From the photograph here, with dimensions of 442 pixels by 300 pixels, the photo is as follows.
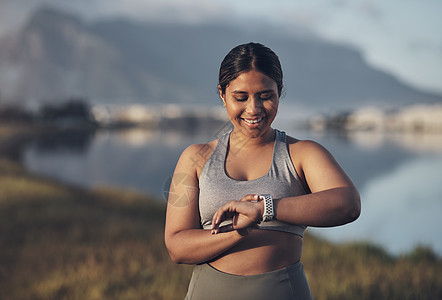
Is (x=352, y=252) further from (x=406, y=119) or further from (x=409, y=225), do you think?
(x=406, y=119)

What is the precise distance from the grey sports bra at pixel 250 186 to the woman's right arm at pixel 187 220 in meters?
0.07

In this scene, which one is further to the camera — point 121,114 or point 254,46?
point 121,114

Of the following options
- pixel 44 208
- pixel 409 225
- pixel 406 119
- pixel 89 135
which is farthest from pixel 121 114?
pixel 44 208

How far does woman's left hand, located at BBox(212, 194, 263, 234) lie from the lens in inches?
77.5

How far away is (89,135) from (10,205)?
13051 centimetres

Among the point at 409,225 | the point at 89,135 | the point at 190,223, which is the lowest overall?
the point at 409,225

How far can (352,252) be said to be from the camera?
41.3ft

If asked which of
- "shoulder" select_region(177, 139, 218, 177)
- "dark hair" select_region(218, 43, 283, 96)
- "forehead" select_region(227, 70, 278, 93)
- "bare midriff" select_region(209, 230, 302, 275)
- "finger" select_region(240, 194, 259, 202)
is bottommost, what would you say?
"bare midriff" select_region(209, 230, 302, 275)

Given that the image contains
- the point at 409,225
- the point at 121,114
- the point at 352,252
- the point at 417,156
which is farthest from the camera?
the point at 121,114

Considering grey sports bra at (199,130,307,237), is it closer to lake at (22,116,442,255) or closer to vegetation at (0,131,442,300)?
lake at (22,116,442,255)

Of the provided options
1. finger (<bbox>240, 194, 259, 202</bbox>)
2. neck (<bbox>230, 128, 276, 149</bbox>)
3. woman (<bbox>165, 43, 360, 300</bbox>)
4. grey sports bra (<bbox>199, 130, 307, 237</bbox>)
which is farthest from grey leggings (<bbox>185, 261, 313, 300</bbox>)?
neck (<bbox>230, 128, 276, 149</bbox>)

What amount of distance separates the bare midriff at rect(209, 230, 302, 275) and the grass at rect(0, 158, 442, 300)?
570 cm

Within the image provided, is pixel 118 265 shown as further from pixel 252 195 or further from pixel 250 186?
pixel 252 195

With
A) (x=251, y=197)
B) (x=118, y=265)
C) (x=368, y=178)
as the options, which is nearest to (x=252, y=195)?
(x=251, y=197)
